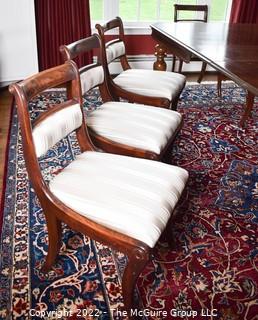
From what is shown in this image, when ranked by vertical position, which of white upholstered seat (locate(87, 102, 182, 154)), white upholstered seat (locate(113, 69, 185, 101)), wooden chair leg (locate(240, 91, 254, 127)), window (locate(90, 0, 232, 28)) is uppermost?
window (locate(90, 0, 232, 28))

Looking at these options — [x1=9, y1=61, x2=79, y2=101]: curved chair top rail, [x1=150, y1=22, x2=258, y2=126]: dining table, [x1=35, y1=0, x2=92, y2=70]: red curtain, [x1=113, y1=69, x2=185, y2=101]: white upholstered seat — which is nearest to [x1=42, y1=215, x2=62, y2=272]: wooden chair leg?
[x1=9, y1=61, x2=79, y2=101]: curved chair top rail

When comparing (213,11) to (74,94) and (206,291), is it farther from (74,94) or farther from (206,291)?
(206,291)

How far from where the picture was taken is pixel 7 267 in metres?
1.52

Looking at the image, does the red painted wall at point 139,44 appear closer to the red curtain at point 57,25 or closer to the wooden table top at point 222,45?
the red curtain at point 57,25

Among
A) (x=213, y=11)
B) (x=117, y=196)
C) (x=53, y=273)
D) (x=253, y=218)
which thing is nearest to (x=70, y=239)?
(x=53, y=273)

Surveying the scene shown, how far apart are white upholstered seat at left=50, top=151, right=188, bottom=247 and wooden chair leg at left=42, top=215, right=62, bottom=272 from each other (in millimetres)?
146

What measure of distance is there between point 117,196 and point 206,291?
577 mm

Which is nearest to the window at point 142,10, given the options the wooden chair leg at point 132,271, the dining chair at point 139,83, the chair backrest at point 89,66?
the dining chair at point 139,83

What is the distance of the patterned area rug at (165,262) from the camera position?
1358mm

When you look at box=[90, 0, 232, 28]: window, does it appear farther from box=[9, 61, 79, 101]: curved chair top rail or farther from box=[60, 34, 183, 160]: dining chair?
box=[9, 61, 79, 101]: curved chair top rail

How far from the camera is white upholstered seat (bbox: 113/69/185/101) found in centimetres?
222

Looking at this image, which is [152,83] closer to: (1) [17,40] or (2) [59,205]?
(2) [59,205]

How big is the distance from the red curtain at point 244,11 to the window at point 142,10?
160mm

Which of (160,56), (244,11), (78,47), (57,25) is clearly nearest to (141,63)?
(57,25)
